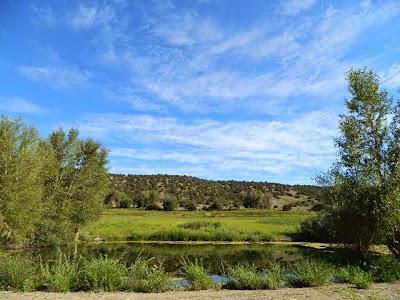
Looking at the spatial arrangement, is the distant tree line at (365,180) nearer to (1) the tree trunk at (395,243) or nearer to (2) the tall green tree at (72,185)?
(1) the tree trunk at (395,243)

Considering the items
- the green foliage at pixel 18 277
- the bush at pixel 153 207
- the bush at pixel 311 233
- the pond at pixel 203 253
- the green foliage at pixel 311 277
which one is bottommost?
the pond at pixel 203 253

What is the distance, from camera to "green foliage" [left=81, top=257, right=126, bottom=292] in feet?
42.3

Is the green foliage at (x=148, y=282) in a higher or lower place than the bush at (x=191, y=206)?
lower

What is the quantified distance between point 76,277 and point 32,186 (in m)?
16.4

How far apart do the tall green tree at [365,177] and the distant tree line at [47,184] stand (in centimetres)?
1992

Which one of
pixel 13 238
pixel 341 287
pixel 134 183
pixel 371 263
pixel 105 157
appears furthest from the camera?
pixel 134 183

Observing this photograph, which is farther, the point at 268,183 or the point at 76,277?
the point at 268,183

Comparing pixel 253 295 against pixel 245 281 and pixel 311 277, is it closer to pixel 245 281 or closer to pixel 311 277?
pixel 245 281

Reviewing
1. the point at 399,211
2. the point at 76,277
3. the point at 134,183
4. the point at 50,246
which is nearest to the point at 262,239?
the point at 50,246

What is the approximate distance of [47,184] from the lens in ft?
123

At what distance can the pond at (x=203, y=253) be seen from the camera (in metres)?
30.9

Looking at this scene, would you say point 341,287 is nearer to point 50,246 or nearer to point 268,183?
point 50,246

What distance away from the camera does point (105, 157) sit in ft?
148

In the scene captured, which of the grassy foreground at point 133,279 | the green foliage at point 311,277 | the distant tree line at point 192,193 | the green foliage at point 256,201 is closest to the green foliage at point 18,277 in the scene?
the grassy foreground at point 133,279
